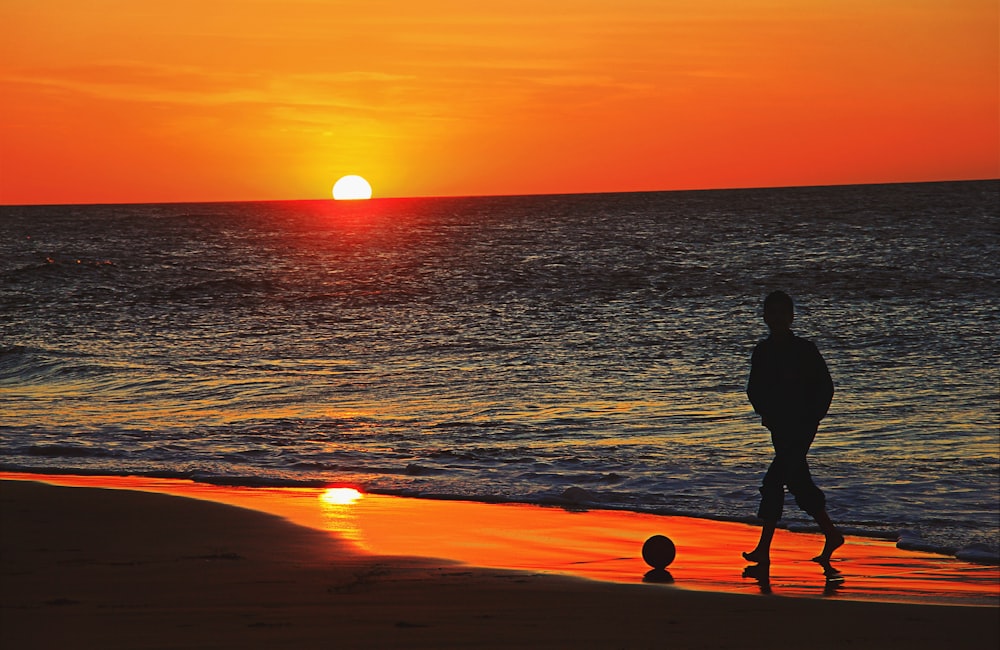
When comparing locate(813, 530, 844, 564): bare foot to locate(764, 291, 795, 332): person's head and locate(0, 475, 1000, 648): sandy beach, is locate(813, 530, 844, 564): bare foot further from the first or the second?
locate(764, 291, 795, 332): person's head

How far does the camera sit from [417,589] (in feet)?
20.0

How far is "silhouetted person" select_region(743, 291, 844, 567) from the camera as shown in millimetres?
6781

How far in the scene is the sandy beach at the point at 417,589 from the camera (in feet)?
16.9

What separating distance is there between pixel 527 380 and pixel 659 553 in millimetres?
10503

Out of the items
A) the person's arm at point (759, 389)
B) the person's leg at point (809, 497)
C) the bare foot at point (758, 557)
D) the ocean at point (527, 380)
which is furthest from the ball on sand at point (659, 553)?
the ocean at point (527, 380)

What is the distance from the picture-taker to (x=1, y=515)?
27.9 ft

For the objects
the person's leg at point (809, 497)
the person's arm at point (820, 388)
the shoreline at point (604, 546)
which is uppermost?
the person's arm at point (820, 388)

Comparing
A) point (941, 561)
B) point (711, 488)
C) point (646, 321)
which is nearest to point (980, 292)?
point (646, 321)

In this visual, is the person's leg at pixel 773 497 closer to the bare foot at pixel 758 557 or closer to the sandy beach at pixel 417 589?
the bare foot at pixel 758 557

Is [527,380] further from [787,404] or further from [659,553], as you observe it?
[659,553]

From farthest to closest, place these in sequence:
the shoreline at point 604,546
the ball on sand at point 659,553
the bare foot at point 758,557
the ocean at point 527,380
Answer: the ocean at point 527,380 < the bare foot at point 758,557 < the ball on sand at point 659,553 < the shoreline at point 604,546

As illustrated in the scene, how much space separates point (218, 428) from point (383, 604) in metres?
8.36

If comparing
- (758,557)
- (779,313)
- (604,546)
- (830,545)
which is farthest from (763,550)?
(779,313)

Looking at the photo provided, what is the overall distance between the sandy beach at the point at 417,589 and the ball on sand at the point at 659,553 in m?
0.11
